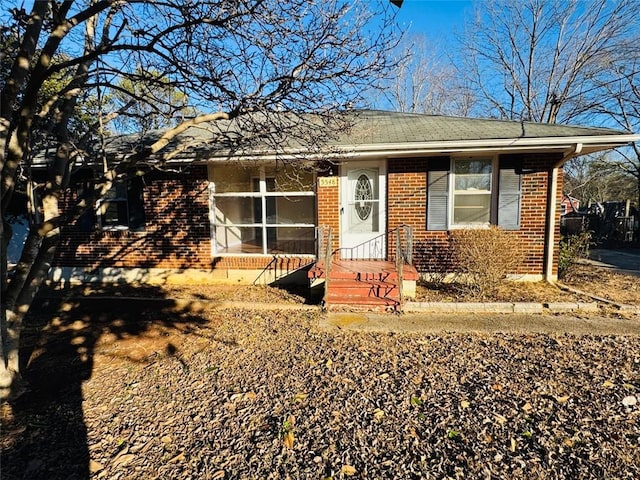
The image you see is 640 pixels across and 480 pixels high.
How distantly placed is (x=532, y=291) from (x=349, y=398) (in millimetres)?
4971

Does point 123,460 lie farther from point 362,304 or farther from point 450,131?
point 450,131

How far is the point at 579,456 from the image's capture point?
2.48 m

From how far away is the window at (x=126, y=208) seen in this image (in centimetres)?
821

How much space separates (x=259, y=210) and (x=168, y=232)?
2.79 m

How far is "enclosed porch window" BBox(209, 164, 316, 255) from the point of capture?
320 inches

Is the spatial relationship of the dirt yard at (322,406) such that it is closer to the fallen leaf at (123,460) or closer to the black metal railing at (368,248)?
the fallen leaf at (123,460)

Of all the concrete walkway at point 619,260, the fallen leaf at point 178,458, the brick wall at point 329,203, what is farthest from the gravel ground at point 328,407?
the concrete walkway at point 619,260

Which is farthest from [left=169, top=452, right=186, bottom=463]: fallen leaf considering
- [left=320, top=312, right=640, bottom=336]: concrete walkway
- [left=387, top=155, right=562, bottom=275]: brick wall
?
[left=387, top=155, right=562, bottom=275]: brick wall

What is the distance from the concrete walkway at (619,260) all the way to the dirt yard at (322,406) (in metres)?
6.33

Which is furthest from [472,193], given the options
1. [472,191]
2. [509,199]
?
[509,199]

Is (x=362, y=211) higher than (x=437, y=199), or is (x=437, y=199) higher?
(x=437, y=199)

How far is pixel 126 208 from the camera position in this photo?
8547 mm

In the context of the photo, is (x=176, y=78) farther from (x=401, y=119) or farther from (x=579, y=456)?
(x=401, y=119)

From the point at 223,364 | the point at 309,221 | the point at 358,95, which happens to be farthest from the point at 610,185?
the point at 223,364
